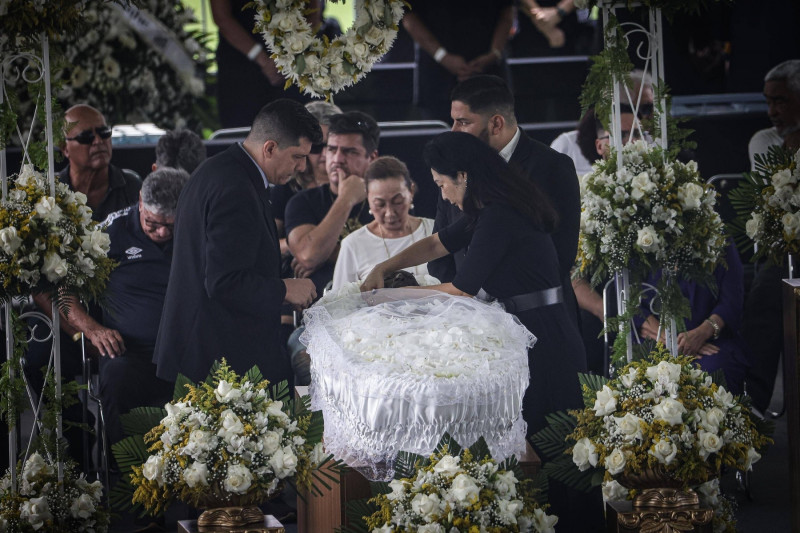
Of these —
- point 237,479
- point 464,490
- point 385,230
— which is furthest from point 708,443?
point 385,230

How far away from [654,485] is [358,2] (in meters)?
2.57

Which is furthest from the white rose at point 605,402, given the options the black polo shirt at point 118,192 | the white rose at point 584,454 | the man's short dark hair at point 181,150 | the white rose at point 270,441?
the black polo shirt at point 118,192

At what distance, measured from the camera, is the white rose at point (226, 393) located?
4547mm

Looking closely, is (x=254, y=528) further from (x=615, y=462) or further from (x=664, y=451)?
(x=664, y=451)

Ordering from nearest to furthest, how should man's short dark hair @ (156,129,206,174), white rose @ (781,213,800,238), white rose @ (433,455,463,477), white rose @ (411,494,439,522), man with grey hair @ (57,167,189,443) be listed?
white rose @ (411,494,439,522)
white rose @ (433,455,463,477)
white rose @ (781,213,800,238)
man with grey hair @ (57,167,189,443)
man's short dark hair @ (156,129,206,174)

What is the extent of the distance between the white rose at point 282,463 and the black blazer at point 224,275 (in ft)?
3.80

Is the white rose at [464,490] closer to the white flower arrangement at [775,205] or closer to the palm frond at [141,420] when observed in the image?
the palm frond at [141,420]

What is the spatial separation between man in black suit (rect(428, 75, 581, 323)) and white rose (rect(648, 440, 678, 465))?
50.8 inches

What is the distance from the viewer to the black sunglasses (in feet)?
19.7

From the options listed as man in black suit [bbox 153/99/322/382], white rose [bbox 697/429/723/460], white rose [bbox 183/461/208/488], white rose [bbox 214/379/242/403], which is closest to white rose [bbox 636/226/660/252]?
white rose [bbox 697/429/723/460]

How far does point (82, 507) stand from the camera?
4.92 m

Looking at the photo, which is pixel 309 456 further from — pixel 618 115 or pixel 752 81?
pixel 752 81

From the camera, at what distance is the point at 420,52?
5.98 m

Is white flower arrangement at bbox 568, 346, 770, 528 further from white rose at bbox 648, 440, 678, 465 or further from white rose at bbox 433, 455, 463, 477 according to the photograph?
white rose at bbox 433, 455, 463, 477
